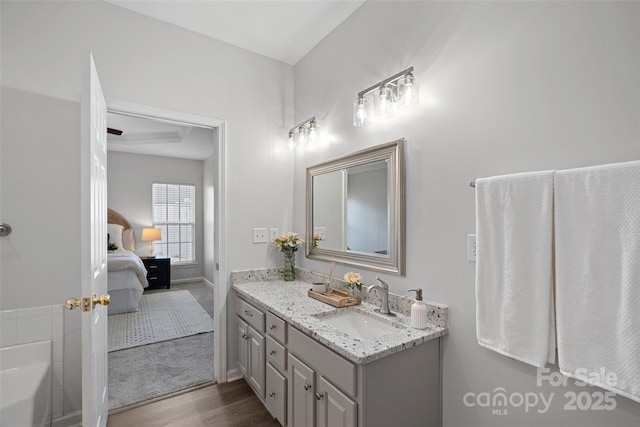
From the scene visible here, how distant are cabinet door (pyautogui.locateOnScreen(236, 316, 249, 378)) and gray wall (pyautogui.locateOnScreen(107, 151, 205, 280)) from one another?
4.13 meters

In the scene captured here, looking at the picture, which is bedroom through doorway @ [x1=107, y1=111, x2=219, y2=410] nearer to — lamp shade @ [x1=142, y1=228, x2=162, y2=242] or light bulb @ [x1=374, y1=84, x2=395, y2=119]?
lamp shade @ [x1=142, y1=228, x2=162, y2=242]

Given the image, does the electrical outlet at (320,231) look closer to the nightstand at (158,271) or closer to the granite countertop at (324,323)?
the granite countertop at (324,323)

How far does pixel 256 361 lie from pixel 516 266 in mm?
1736

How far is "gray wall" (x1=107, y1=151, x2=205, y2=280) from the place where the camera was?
5574 mm

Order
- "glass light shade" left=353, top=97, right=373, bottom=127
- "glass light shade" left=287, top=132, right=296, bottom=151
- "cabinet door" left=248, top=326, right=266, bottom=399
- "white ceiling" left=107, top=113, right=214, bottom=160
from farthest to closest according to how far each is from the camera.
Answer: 1. "white ceiling" left=107, top=113, right=214, bottom=160
2. "glass light shade" left=287, top=132, right=296, bottom=151
3. "cabinet door" left=248, top=326, right=266, bottom=399
4. "glass light shade" left=353, top=97, right=373, bottom=127

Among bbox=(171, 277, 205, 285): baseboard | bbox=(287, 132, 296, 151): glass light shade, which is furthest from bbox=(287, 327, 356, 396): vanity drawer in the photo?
bbox=(171, 277, 205, 285): baseboard

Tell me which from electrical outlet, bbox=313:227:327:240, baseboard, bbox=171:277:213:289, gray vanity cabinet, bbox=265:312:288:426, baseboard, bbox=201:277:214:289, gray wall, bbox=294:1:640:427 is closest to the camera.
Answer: gray wall, bbox=294:1:640:427

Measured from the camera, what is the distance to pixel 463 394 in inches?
55.5

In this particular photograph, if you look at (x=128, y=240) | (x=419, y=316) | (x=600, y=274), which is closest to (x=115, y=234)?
(x=128, y=240)

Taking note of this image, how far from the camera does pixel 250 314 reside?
217 cm

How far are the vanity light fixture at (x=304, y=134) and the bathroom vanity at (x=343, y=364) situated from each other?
1.24m

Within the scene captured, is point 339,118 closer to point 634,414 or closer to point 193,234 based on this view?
point 634,414

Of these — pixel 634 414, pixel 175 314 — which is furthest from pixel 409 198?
pixel 175 314

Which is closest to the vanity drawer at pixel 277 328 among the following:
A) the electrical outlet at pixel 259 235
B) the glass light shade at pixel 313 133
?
the electrical outlet at pixel 259 235
